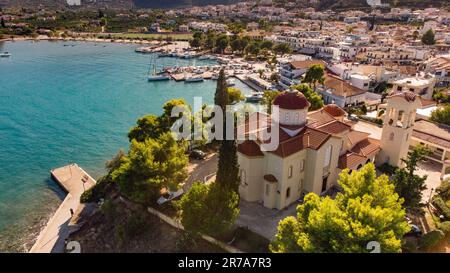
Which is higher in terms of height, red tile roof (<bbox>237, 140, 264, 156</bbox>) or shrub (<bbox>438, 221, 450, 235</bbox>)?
red tile roof (<bbox>237, 140, 264, 156</bbox>)

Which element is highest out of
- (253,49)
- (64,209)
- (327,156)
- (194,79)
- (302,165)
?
(253,49)

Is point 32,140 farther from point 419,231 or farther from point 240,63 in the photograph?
point 240,63

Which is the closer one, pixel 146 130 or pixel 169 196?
pixel 169 196

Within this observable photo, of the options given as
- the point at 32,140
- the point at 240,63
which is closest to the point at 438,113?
the point at 32,140

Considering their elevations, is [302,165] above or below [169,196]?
above

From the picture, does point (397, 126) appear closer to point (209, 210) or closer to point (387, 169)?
point (387, 169)

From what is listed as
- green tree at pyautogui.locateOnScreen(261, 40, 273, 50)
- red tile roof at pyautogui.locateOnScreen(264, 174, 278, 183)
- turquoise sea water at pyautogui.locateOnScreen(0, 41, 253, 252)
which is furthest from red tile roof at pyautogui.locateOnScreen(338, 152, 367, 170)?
green tree at pyautogui.locateOnScreen(261, 40, 273, 50)

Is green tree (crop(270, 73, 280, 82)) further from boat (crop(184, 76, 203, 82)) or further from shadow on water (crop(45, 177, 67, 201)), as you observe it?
shadow on water (crop(45, 177, 67, 201))

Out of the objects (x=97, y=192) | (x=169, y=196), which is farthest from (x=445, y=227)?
(x=97, y=192)
